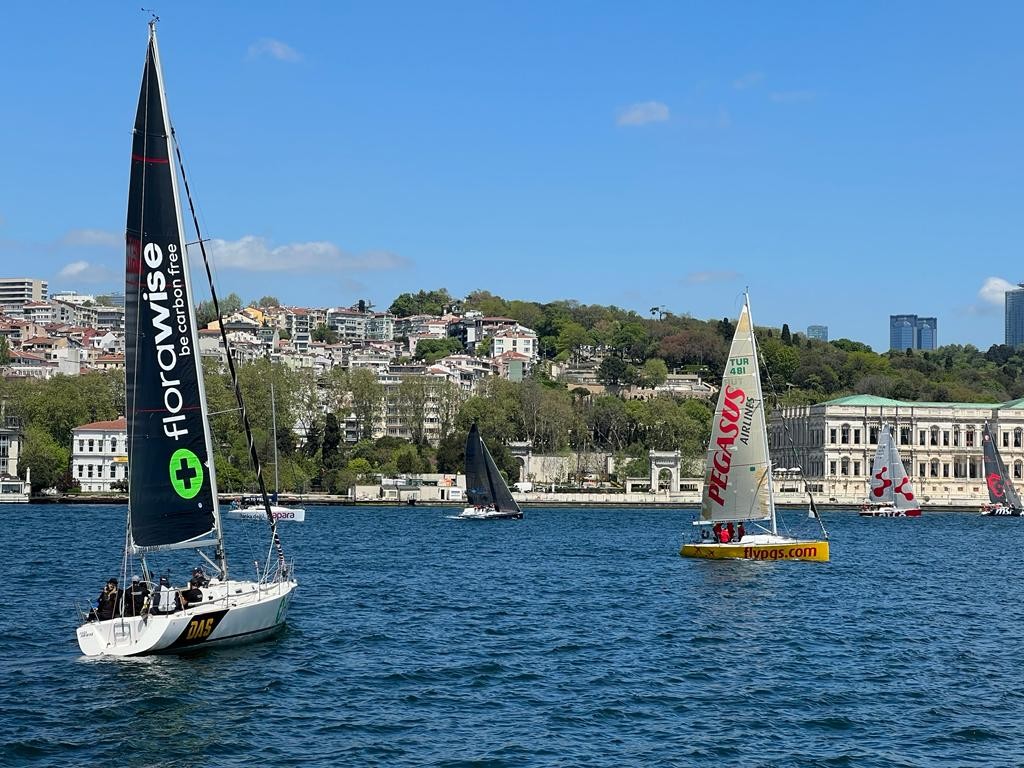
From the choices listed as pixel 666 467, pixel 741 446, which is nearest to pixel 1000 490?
pixel 666 467

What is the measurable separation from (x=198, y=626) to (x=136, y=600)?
3.44 feet

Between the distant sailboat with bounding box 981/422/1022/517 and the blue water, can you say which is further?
the distant sailboat with bounding box 981/422/1022/517

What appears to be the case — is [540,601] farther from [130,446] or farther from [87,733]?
[87,733]

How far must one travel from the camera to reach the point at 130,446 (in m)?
24.3

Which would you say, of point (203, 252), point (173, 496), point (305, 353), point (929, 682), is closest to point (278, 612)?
point (173, 496)

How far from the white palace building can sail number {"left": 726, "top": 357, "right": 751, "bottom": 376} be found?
271 ft

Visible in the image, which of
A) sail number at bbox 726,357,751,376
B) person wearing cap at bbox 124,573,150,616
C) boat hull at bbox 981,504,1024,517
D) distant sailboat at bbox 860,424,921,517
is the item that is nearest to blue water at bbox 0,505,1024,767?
person wearing cap at bbox 124,573,150,616

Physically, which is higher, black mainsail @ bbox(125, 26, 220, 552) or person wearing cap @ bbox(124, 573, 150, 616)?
black mainsail @ bbox(125, 26, 220, 552)

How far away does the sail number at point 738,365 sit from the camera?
145 feet

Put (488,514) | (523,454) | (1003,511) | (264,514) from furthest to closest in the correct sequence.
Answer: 1. (523,454)
2. (1003,511)
3. (264,514)
4. (488,514)

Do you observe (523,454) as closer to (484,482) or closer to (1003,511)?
(1003,511)

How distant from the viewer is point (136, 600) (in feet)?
77.3

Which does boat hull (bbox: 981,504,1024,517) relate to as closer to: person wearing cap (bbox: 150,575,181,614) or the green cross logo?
the green cross logo

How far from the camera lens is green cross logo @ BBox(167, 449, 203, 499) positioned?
24500 millimetres
